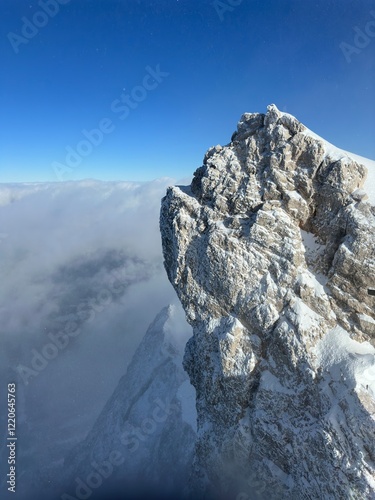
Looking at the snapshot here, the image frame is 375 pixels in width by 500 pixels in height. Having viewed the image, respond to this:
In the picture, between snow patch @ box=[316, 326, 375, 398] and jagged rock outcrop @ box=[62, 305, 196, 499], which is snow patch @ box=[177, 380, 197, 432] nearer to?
jagged rock outcrop @ box=[62, 305, 196, 499]

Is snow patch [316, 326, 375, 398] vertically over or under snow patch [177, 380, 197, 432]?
under

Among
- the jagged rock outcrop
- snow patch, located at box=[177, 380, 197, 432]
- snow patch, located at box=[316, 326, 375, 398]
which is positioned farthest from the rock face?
snow patch, located at box=[177, 380, 197, 432]

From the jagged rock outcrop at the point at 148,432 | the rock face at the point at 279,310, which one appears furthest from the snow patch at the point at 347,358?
the jagged rock outcrop at the point at 148,432

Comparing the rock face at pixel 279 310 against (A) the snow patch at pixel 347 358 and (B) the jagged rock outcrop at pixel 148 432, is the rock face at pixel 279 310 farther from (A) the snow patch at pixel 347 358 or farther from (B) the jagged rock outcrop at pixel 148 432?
(B) the jagged rock outcrop at pixel 148 432

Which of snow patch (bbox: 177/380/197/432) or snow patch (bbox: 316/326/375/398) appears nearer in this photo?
snow patch (bbox: 316/326/375/398)

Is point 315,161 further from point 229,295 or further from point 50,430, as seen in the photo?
point 50,430

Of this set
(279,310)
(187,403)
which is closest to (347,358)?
(279,310)
